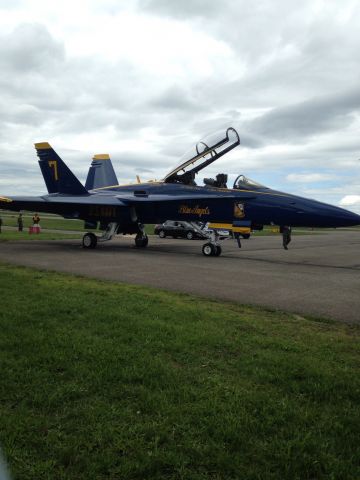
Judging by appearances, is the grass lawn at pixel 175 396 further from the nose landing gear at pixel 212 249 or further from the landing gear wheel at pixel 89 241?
the landing gear wheel at pixel 89 241

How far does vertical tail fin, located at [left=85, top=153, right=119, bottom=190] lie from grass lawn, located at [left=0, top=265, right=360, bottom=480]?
674 inches

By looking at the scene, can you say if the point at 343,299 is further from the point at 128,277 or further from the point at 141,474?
the point at 141,474

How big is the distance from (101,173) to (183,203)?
8.57 metres

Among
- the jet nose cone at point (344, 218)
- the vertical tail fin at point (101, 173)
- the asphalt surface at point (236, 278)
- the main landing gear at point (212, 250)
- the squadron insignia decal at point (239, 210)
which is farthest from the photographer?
the vertical tail fin at point (101, 173)

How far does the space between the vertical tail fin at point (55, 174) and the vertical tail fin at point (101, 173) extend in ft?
11.9

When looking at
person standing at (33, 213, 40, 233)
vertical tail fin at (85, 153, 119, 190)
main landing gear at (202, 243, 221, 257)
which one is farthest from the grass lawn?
person standing at (33, 213, 40, 233)

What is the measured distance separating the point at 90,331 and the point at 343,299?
4.87 meters

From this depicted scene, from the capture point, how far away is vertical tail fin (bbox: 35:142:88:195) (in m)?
17.8

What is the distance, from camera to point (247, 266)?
11.9 m

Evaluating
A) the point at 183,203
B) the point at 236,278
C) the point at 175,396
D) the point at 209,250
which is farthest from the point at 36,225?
the point at 175,396

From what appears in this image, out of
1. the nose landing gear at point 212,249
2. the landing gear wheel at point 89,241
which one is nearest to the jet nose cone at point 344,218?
the nose landing gear at point 212,249

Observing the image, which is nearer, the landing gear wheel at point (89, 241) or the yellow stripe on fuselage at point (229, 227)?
the yellow stripe on fuselage at point (229, 227)

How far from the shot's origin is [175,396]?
10.2 ft

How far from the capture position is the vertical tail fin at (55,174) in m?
17.8
